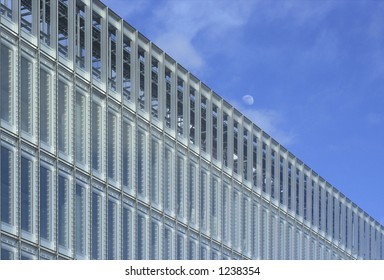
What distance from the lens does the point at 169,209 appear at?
61.7 meters

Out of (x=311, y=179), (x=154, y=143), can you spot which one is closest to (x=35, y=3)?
(x=154, y=143)

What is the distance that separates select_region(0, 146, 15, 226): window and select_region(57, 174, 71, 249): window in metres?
3.71

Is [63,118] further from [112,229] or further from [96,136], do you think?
[112,229]

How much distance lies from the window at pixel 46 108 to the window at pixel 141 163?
8.86 meters

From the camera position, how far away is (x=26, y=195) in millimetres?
48438

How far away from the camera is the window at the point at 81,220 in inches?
2066

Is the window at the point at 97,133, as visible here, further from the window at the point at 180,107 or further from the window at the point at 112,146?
the window at the point at 180,107

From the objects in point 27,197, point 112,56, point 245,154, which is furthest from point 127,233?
point 245,154

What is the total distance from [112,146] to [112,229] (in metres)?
3.93

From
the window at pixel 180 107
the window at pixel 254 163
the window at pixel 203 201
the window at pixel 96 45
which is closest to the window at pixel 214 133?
the window at pixel 203 201

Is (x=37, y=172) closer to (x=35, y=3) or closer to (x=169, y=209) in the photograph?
(x=35, y=3)

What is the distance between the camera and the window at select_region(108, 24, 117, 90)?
56656mm
